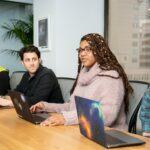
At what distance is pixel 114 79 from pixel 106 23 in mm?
1432

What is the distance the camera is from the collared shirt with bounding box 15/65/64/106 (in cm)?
254

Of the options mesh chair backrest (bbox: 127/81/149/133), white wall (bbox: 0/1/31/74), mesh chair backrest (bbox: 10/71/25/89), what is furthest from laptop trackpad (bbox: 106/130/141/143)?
white wall (bbox: 0/1/31/74)

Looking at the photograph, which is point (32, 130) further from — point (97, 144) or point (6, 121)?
point (97, 144)

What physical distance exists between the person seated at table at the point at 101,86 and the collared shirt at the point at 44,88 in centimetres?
37

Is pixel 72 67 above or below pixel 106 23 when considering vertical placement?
below

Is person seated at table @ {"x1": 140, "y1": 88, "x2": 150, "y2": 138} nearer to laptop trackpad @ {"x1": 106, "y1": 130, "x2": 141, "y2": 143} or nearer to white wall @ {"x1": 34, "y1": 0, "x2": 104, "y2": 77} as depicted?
laptop trackpad @ {"x1": 106, "y1": 130, "x2": 141, "y2": 143}

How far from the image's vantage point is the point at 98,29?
3.33 m

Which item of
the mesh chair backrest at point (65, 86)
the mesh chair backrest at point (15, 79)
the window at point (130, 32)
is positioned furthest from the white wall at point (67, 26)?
the mesh chair backrest at point (15, 79)

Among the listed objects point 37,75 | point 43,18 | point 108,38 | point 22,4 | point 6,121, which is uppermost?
point 22,4

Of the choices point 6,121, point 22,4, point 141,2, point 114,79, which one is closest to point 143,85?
point 114,79

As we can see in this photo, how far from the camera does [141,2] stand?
2848 mm

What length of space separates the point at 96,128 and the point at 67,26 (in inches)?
80.3

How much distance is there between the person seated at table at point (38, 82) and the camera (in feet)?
8.42

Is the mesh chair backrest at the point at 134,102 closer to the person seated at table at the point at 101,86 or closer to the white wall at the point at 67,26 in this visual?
the person seated at table at the point at 101,86
